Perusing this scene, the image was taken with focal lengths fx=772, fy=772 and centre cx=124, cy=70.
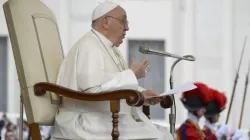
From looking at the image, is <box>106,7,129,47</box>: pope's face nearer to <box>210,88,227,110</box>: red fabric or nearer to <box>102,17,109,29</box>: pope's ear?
<box>102,17,109,29</box>: pope's ear

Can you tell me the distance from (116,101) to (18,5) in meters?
1.09

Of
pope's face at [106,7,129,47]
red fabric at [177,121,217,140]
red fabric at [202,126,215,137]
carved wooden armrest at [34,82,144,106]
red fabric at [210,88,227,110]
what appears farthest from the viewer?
red fabric at [210,88,227,110]

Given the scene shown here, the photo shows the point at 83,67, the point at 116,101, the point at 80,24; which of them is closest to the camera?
the point at 116,101

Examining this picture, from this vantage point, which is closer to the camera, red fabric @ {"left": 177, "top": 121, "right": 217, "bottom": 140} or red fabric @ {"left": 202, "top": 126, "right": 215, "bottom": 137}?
red fabric @ {"left": 177, "top": 121, "right": 217, "bottom": 140}

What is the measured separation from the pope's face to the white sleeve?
0.78 feet

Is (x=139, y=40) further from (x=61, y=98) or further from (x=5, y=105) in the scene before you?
(x=61, y=98)

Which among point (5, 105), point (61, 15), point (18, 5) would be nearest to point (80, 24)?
point (61, 15)

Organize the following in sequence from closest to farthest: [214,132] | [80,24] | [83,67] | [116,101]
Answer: [116,101] → [83,67] → [214,132] → [80,24]

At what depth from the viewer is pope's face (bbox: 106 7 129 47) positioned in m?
5.51

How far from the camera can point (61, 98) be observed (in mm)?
5422

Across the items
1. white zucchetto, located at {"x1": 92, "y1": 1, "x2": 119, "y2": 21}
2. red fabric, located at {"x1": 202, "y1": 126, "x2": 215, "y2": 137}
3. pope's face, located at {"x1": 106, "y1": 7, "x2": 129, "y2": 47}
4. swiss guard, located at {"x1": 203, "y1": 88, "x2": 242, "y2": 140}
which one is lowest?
red fabric, located at {"x1": 202, "y1": 126, "x2": 215, "y2": 137}

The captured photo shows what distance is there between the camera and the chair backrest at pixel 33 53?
17.3 feet

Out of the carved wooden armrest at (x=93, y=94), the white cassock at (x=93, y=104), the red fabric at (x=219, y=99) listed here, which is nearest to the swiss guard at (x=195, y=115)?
the red fabric at (x=219, y=99)

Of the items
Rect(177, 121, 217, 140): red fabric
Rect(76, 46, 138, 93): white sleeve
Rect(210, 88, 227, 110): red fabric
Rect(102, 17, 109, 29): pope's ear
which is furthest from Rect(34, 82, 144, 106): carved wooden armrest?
Rect(210, 88, 227, 110): red fabric
